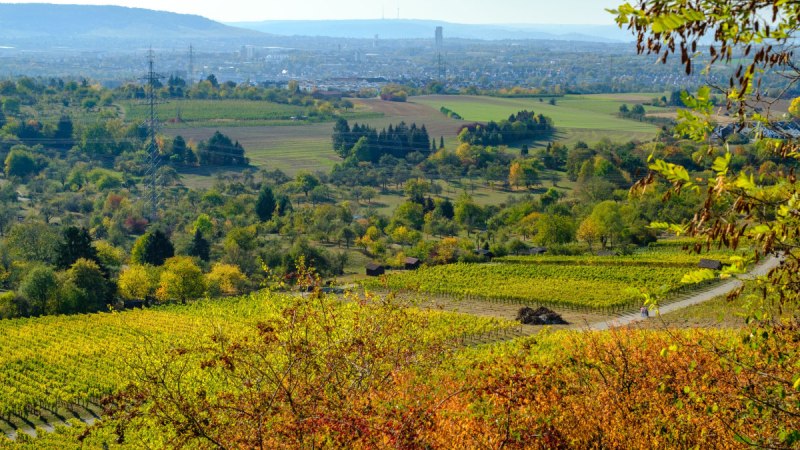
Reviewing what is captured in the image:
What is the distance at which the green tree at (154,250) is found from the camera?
175 feet

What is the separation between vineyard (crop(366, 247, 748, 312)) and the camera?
144 ft

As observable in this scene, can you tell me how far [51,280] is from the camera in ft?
143

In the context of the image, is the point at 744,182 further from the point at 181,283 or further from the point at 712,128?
the point at 181,283

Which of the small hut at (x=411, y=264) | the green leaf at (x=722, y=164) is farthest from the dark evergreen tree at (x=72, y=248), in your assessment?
the green leaf at (x=722, y=164)

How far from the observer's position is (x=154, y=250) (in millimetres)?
53250

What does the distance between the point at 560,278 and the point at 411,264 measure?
10.2 m

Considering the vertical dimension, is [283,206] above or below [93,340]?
above

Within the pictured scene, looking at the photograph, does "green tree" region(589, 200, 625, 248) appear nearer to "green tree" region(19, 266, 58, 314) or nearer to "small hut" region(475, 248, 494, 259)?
"small hut" region(475, 248, 494, 259)

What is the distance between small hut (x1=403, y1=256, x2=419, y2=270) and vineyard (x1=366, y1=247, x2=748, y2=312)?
149 centimetres

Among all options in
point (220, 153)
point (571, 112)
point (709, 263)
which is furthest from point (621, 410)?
point (571, 112)

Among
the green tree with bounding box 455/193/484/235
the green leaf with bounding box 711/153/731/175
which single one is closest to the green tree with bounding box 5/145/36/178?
the green tree with bounding box 455/193/484/235

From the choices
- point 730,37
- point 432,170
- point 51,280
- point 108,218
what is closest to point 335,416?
point 730,37

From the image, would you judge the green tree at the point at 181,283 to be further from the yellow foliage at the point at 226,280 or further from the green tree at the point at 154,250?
the green tree at the point at 154,250

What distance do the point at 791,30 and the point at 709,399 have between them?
7850mm
